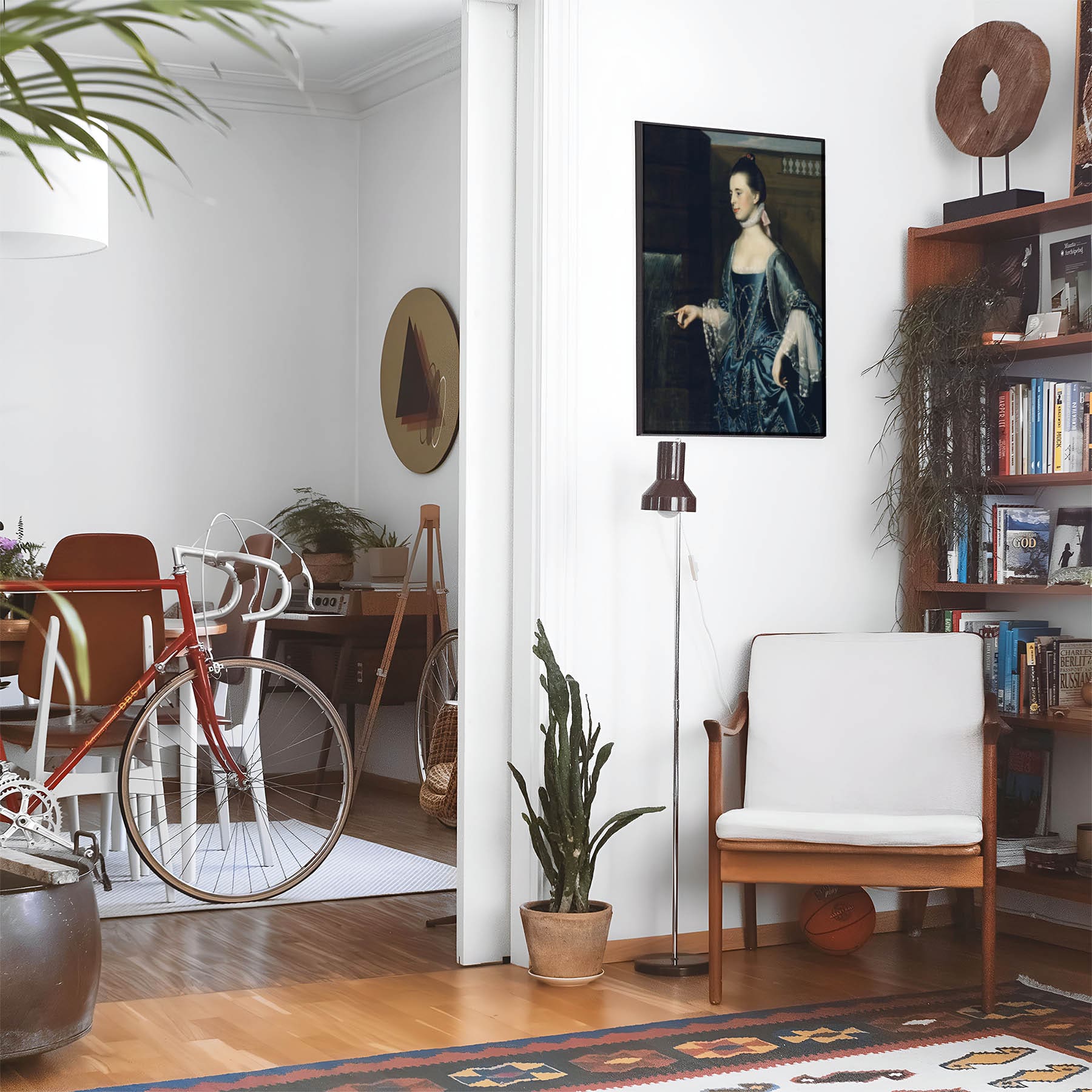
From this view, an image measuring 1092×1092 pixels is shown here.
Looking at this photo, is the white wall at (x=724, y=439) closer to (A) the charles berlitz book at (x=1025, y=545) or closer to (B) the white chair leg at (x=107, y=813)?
(A) the charles berlitz book at (x=1025, y=545)

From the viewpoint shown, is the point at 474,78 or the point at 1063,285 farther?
the point at 1063,285

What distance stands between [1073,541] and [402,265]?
3.72 metres

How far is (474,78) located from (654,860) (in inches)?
78.4

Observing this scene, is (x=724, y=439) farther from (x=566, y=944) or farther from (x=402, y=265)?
(x=402, y=265)

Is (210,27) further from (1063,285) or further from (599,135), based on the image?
(1063,285)

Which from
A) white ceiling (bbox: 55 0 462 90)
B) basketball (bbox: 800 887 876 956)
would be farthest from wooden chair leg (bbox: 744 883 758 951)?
white ceiling (bbox: 55 0 462 90)

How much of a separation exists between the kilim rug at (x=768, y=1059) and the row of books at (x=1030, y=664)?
84cm

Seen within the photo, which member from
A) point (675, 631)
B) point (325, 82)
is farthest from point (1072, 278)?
point (325, 82)

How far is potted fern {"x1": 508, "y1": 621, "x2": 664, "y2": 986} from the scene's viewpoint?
332 centimetres

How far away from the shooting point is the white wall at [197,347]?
6406 millimetres

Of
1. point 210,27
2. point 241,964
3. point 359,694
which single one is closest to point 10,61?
point 210,27

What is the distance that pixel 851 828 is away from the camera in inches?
123

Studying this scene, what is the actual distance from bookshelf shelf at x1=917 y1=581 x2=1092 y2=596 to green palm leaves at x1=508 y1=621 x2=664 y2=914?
1.09m

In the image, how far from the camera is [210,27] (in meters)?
5.65
